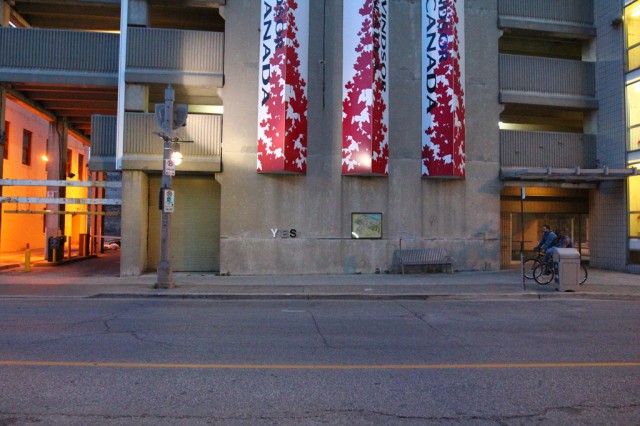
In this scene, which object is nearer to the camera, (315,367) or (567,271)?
(315,367)

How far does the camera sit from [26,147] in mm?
25359

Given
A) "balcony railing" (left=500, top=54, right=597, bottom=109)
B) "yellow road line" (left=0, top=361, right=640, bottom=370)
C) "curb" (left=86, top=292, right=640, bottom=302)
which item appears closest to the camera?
"yellow road line" (left=0, top=361, right=640, bottom=370)

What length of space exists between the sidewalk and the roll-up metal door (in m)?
0.91

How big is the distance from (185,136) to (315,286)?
6723mm

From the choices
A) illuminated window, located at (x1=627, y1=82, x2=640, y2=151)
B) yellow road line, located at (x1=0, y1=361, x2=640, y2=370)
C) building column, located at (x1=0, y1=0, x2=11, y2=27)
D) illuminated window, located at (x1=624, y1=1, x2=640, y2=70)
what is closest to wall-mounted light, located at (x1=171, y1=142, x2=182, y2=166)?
building column, located at (x1=0, y1=0, x2=11, y2=27)

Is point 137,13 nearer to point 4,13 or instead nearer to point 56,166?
point 4,13

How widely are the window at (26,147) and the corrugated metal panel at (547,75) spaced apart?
23.9 m

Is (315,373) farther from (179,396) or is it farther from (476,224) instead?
(476,224)

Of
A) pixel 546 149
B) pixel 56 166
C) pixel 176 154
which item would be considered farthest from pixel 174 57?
pixel 546 149

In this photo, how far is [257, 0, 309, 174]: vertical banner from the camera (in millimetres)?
15016

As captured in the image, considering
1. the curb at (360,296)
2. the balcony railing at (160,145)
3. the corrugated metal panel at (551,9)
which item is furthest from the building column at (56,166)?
the corrugated metal panel at (551,9)

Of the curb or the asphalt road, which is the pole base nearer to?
the curb

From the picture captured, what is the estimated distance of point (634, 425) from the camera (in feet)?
13.6

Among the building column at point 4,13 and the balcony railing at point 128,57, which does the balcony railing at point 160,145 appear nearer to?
the balcony railing at point 128,57
